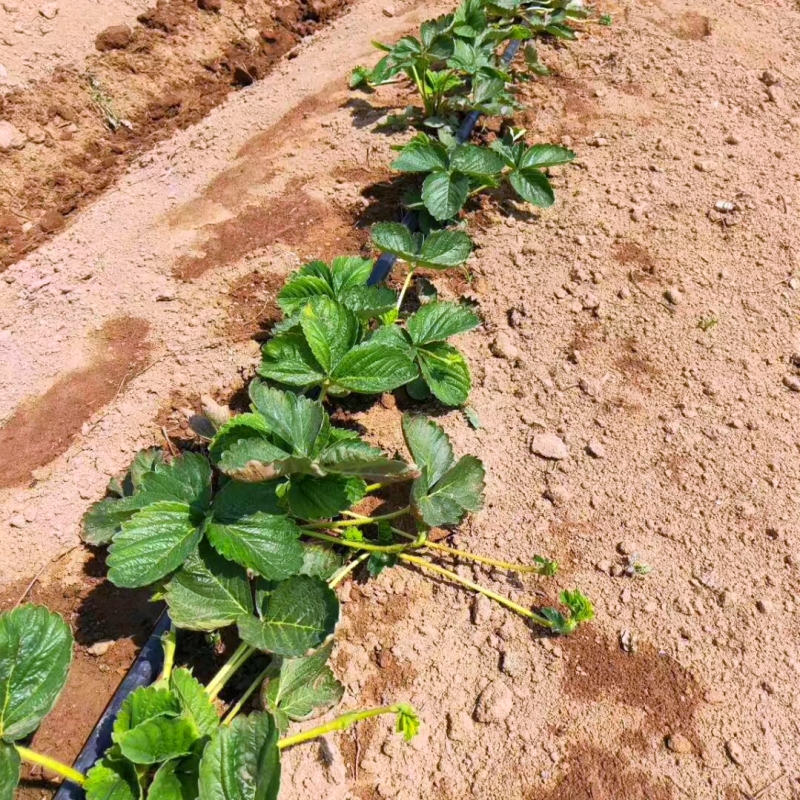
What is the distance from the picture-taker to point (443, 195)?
106 inches

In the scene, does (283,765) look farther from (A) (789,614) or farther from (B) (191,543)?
(A) (789,614)

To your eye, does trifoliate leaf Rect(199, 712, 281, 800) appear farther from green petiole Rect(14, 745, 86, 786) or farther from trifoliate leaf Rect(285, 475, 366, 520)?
trifoliate leaf Rect(285, 475, 366, 520)

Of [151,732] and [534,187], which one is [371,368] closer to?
[151,732]

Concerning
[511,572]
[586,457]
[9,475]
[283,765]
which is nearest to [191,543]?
[283,765]

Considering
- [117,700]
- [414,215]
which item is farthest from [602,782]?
[414,215]

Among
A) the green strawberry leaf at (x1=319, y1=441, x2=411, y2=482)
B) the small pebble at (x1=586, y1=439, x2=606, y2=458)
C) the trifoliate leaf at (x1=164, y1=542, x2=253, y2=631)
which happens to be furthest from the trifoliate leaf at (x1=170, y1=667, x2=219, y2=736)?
the small pebble at (x1=586, y1=439, x2=606, y2=458)

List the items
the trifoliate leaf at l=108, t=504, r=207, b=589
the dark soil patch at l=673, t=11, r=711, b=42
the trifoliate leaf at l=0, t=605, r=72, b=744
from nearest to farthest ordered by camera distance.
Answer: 1. the trifoliate leaf at l=0, t=605, r=72, b=744
2. the trifoliate leaf at l=108, t=504, r=207, b=589
3. the dark soil patch at l=673, t=11, r=711, b=42

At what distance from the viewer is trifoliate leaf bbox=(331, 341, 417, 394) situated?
1852 mm

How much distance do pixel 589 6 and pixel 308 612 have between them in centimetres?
414

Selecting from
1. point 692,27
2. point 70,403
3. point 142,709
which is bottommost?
point 70,403

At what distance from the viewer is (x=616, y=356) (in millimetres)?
2479

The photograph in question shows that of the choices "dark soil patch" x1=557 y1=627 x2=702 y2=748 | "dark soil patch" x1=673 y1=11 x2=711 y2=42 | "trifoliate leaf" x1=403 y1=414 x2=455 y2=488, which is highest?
"dark soil patch" x1=673 y1=11 x2=711 y2=42

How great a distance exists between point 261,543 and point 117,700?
21.6 inches

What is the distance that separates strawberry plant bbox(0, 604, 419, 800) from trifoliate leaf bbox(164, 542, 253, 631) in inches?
5.6
